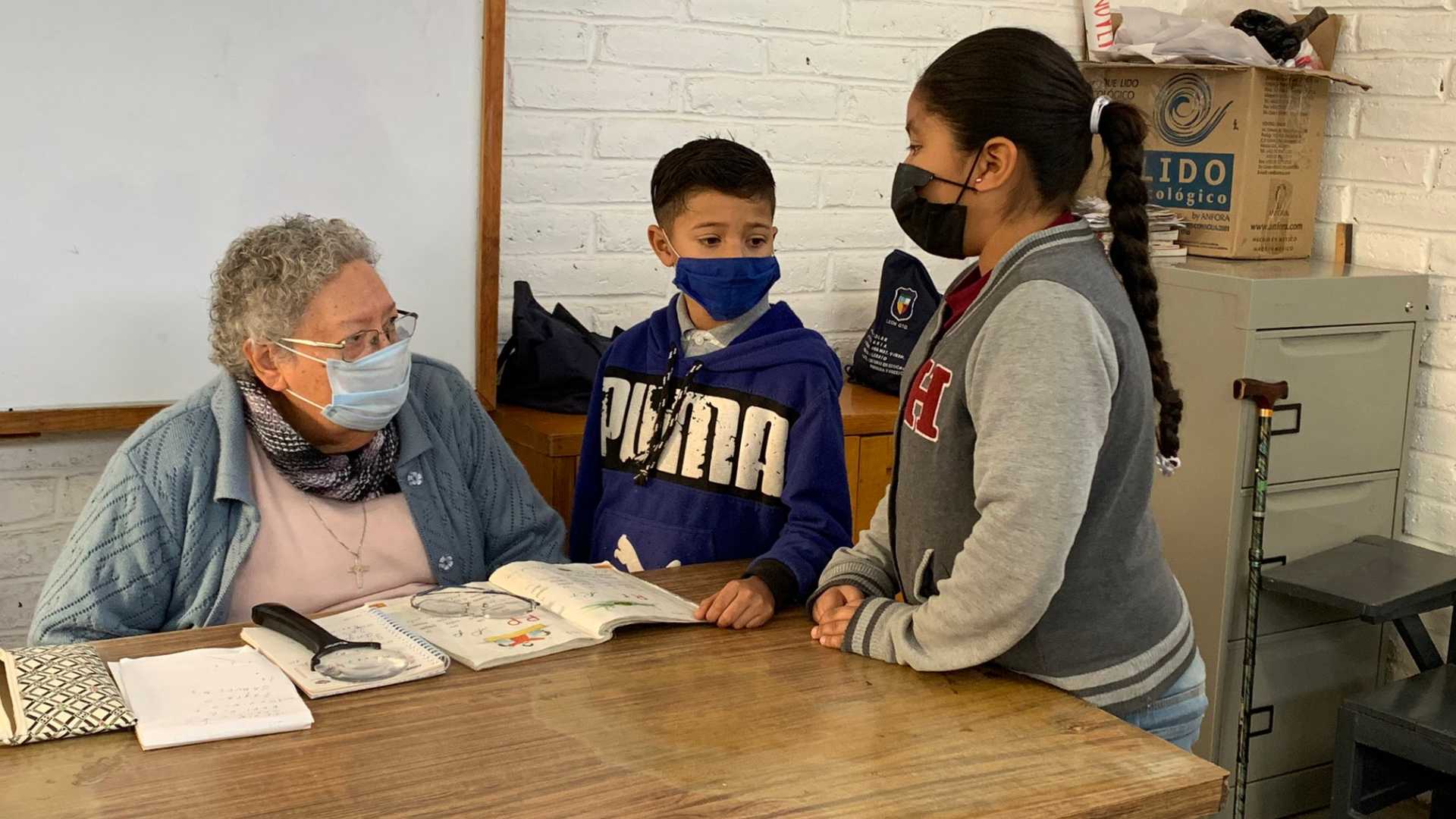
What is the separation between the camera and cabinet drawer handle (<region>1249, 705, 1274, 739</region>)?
111 inches

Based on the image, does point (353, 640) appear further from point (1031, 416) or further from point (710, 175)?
point (710, 175)

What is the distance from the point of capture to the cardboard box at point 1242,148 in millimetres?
2949

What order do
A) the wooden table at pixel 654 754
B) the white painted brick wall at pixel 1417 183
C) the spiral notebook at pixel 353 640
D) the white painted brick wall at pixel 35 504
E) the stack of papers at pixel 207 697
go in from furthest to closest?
the white painted brick wall at pixel 1417 183 → the white painted brick wall at pixel 35 504 → the spiral notebook at pixel 353 640 → the stack of papers at pixel 207 697 → the wooden table at pixel 654 754

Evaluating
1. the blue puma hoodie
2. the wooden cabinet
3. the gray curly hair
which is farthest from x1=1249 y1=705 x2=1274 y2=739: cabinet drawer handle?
the gray curly hair

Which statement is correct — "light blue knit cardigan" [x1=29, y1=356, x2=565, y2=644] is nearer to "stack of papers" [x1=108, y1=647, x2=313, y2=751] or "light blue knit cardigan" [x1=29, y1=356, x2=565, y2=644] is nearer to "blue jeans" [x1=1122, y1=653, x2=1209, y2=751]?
"stack of papers" [x1=108, y1=647, x2=313, y2=751]

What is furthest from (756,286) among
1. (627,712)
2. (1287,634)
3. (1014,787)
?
(1287,634)

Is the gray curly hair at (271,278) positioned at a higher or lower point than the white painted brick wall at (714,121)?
lower

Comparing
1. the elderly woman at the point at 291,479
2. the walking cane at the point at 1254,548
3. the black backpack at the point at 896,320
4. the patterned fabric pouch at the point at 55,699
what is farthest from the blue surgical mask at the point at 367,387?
the walking cane at the point at 1254,548

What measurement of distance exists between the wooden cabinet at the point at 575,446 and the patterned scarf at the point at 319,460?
48 centimetres

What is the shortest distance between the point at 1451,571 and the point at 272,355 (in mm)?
2172

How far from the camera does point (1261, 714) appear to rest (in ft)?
9.27

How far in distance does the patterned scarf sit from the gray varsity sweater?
2.48 ft

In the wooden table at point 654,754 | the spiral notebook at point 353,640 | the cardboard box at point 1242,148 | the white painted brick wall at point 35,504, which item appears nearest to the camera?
the wooden table at point 654,754

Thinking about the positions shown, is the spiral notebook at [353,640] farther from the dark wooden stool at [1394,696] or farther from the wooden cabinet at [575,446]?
the dark wooden stool at [1394,696]
